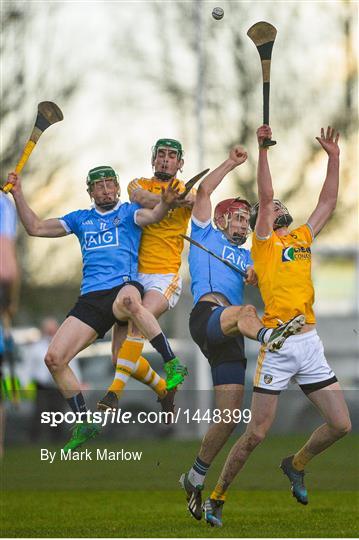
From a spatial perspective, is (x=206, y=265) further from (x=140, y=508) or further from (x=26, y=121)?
(x=26, y=121)

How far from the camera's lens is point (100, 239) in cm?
998

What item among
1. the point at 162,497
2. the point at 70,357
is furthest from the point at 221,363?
the point at 162,497

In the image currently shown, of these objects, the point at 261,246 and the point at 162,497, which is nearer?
the point at 261,246

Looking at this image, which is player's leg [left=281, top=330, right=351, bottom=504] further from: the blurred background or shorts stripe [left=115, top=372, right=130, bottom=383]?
the blurred background

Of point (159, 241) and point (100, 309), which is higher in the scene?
point (159, 241)

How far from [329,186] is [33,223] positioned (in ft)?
6.81

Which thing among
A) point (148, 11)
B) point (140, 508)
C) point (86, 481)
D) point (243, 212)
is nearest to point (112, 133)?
point (148, 11)

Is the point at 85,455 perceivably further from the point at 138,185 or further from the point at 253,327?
the point at 138,185

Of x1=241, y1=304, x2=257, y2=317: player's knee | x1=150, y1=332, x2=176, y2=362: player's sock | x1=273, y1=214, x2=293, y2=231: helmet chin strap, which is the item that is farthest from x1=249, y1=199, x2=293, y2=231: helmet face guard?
x1=150, y1=332, x2=176, y2=362: player's sock

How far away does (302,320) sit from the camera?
9562 mm

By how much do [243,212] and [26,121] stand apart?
8.14m

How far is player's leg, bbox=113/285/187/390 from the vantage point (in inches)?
384

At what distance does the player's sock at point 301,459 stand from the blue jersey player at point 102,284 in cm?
113

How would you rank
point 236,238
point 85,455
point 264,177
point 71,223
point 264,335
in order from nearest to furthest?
1. point 264,177
2. point 264,335
3. point 71,223
4. point 236,238
5. point 85,455
